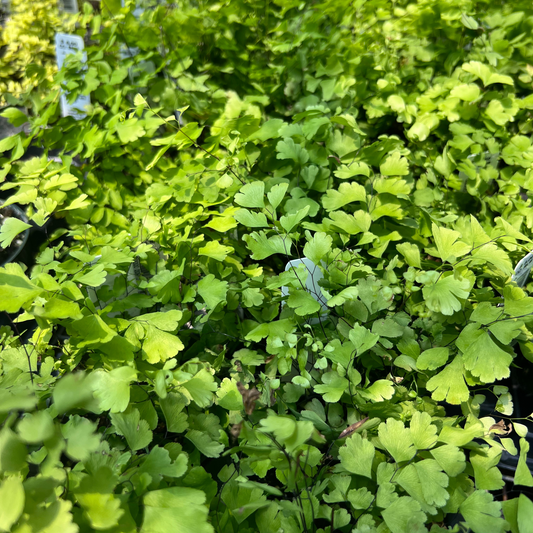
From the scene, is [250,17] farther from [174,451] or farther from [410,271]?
[174,451]

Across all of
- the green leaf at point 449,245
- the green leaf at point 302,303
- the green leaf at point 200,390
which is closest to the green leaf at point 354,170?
the green leaf at point 449,245

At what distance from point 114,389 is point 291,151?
A: 2.00ft

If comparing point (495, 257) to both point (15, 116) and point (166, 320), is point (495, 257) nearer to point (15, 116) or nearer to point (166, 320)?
point (166, 320)

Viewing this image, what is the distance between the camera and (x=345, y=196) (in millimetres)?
865

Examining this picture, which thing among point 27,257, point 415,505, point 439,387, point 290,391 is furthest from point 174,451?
point 27,257

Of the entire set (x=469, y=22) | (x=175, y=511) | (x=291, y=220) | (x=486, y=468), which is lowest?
(x=486, y=468)

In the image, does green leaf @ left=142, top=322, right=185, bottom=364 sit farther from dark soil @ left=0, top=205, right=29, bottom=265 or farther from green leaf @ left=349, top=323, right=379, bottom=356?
dark soil @ left=0, top=205, right=29, bottom=265

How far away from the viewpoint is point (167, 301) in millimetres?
788

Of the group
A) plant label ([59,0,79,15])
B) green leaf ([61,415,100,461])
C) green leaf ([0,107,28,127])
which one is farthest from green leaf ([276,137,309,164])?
plant label ([59,0,79,15])

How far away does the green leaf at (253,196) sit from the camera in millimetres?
822

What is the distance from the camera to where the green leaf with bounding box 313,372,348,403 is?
63 centimetres

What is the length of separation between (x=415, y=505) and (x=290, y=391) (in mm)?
246

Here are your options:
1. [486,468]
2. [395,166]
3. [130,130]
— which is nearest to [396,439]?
[486,468]

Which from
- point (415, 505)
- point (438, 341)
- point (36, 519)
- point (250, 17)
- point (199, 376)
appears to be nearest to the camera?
point (36, 519)
